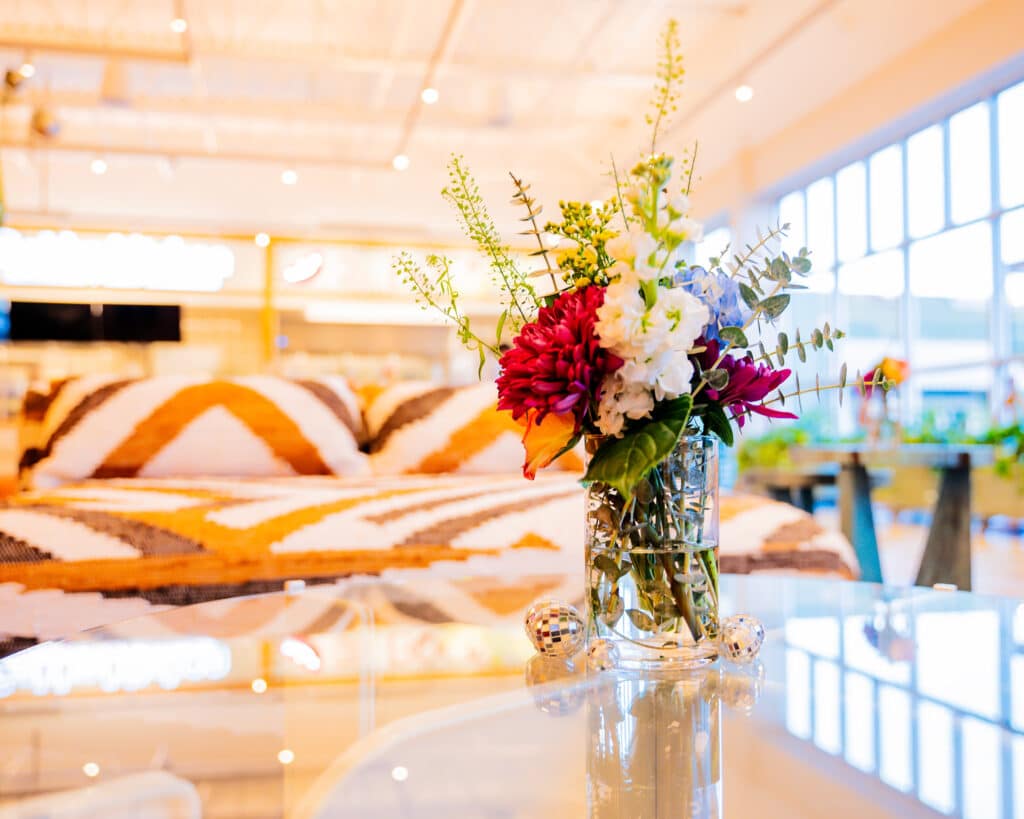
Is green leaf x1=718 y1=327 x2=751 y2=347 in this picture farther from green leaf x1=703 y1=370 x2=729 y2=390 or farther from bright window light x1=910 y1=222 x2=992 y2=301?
bright window light x1=910 y1=222 x2=992 y2=301

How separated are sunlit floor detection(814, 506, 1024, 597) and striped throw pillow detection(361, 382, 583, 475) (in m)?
2.23

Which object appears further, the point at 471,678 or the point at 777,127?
the point at 777,127

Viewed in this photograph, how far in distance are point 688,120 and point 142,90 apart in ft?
12.8

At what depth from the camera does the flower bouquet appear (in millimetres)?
668

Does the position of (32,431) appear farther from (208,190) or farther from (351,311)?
(208,190)

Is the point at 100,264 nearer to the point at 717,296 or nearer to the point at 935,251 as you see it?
the point at 717,296

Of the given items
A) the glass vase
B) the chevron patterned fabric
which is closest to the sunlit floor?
the chevron patterned fabric

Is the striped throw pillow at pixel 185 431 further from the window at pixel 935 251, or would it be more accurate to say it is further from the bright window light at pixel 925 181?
the bright window light at pixel 925 181

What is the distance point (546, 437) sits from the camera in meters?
0.72

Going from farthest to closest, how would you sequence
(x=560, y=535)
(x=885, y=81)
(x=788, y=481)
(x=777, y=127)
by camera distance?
(x=777, y=127) < (x=885, y=81) < (x=788, y=481) < (x=560, y=535)

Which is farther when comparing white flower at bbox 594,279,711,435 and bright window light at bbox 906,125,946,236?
bright window light at bbox 906,125,946,236

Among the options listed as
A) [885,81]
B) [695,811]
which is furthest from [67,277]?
[695,811]

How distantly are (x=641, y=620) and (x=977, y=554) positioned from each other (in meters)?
5.21

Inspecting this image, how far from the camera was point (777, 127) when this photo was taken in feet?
23.0
